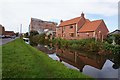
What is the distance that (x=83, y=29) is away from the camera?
48094 mm

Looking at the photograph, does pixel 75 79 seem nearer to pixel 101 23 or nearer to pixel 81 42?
pixel 81 42

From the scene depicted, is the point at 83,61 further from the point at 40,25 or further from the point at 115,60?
the point at 40,25

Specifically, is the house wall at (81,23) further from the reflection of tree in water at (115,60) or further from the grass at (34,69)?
the grass at (34,69)

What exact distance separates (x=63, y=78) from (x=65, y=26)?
50445mm

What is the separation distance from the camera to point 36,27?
118 m

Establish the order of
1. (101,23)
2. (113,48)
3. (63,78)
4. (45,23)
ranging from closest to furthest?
(63,78)
(113,48)
(101,23)
(45,23)

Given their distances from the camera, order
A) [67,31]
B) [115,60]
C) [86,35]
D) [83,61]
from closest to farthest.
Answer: [83,61], [115,60], [86,35], [67,31]

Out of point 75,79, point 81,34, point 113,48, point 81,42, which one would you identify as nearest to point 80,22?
point 81,34

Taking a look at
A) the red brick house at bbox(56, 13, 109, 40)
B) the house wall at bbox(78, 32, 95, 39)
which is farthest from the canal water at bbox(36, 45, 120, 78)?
the house wall at bbox(78, 32, 95, 39)

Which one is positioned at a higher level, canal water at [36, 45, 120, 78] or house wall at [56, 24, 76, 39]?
house wall at [56, 24, 76, 39]

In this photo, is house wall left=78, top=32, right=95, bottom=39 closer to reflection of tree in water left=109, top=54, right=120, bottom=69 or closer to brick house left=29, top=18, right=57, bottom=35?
reflection of tree in water left=109, top=54, right=120, bottom=69

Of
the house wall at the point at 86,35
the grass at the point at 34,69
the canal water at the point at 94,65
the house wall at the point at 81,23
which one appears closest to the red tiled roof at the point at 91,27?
the house wall at the point at 86,35

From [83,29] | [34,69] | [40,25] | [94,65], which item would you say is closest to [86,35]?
[83,29]

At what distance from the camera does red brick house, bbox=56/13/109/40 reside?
43184mm
